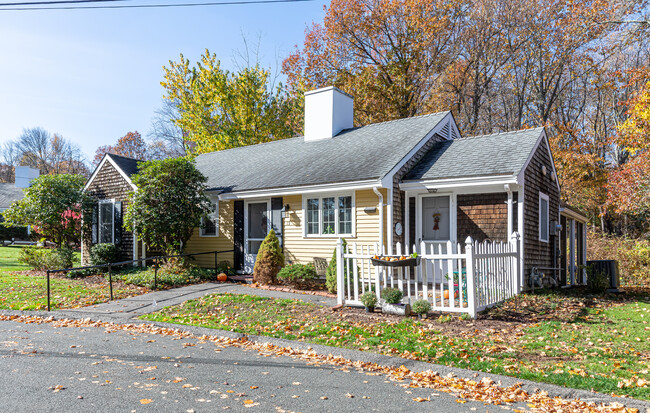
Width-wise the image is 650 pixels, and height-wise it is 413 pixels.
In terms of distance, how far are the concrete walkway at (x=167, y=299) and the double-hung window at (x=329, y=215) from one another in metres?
2.32

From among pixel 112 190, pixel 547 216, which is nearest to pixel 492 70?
pixel 547 216

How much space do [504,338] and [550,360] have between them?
1.03 m

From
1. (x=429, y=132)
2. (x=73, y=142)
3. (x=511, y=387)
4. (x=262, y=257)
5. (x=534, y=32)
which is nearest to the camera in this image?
(x=511, y=387)

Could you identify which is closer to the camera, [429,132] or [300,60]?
[429,132]

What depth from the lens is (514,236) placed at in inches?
388

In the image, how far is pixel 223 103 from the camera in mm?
26938

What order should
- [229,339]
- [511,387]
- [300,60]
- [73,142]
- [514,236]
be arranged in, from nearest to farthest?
[511,387] → [229,339] → [514,236] → [300,60] → [73,142]

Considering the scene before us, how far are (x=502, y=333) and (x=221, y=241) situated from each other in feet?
32.5

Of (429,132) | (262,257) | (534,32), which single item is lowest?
(262,257)

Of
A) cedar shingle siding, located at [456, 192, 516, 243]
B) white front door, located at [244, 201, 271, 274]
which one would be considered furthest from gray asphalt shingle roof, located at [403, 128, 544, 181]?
white front door, located at [244, 201, 271, 274]

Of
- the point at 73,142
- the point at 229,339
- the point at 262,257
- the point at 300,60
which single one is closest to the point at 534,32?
the point at 300,60

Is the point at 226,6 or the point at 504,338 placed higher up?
the point at 226,6

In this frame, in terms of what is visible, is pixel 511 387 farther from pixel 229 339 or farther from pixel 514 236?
pixel 514 236

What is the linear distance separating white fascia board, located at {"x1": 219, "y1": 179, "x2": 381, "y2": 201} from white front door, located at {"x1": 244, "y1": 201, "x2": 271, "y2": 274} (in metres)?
0.56
